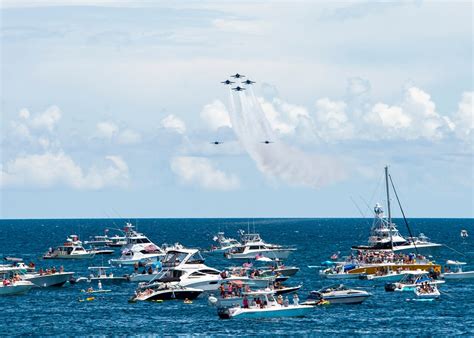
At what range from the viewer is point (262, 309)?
102750 millimetres

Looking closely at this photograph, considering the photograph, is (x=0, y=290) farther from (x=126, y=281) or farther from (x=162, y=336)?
(x=162, y=336)

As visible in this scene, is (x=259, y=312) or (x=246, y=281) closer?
(x=259, y=312)

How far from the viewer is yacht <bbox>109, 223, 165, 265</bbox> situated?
185000 mm

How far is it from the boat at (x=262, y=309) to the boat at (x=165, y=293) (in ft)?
52.7

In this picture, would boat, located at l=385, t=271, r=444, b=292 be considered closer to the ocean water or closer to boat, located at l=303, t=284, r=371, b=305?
the ocean water

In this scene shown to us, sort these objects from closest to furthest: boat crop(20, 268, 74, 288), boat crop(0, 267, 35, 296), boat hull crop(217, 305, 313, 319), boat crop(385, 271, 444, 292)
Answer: boat hull crop(217, 305, 313, 319) < boat crop(0, 267, 35, 296) < boat crop(385, 271, 444, 292) < boat crop(20, 268, 74, 288)

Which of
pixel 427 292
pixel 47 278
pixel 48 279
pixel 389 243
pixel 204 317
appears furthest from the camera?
pixel 389 243

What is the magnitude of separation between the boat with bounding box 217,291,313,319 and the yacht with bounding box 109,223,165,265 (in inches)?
2856

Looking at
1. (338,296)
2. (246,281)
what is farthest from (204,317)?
(246,281)

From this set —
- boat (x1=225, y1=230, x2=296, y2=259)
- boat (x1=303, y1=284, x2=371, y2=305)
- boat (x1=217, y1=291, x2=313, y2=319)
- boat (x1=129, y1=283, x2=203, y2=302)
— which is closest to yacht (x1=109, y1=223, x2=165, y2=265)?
boat (x1=225, y1=230, x2=296, y2=259)

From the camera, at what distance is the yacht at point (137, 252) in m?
185

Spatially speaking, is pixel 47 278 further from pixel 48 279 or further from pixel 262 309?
pixel 262 309

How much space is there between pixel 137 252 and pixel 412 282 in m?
71.0

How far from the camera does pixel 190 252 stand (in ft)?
431
